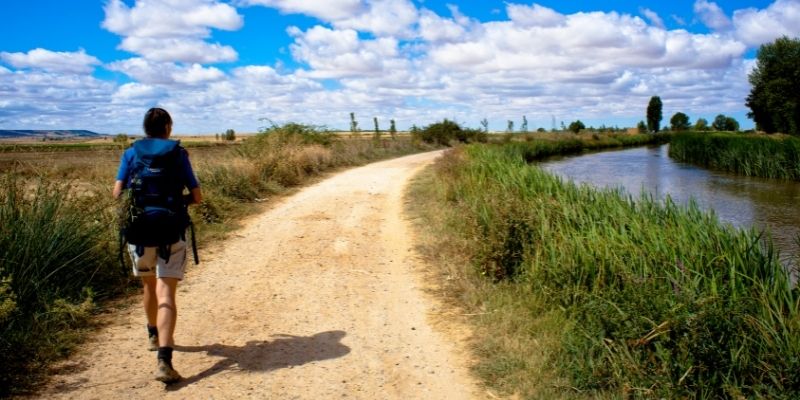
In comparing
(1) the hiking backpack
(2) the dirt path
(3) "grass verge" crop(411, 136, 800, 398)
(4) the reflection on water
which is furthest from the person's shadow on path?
(4) the reflection on water

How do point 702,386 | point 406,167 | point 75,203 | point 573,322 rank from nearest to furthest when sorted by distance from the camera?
point 702,386 → point 573,322 → point 75,203 → point 406,167

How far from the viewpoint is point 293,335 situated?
5.03 meters

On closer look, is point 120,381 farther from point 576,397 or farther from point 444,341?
point 576,397

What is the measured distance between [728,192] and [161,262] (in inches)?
854


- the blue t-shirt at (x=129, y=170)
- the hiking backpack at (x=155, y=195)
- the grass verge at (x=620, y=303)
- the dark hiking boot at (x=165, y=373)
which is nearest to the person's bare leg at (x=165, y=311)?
the dark hiking boot at (x=165, y=373)

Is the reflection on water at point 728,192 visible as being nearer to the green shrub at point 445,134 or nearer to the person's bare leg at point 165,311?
the person's bare leg at point 165,311

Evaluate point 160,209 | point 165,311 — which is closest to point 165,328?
point 165,311

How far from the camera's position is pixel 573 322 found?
4691 millimetres

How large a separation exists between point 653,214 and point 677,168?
28.2 m

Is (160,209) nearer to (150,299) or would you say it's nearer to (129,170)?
(129,170)

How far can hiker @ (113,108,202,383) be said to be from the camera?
3959 mm

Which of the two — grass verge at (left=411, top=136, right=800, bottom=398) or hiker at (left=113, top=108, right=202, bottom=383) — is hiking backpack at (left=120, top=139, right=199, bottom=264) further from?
grass verge at (left=411, top=136, right=800, bottom=398)

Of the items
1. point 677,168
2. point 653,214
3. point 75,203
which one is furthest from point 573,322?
point 677,168

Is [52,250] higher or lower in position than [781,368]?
higher
